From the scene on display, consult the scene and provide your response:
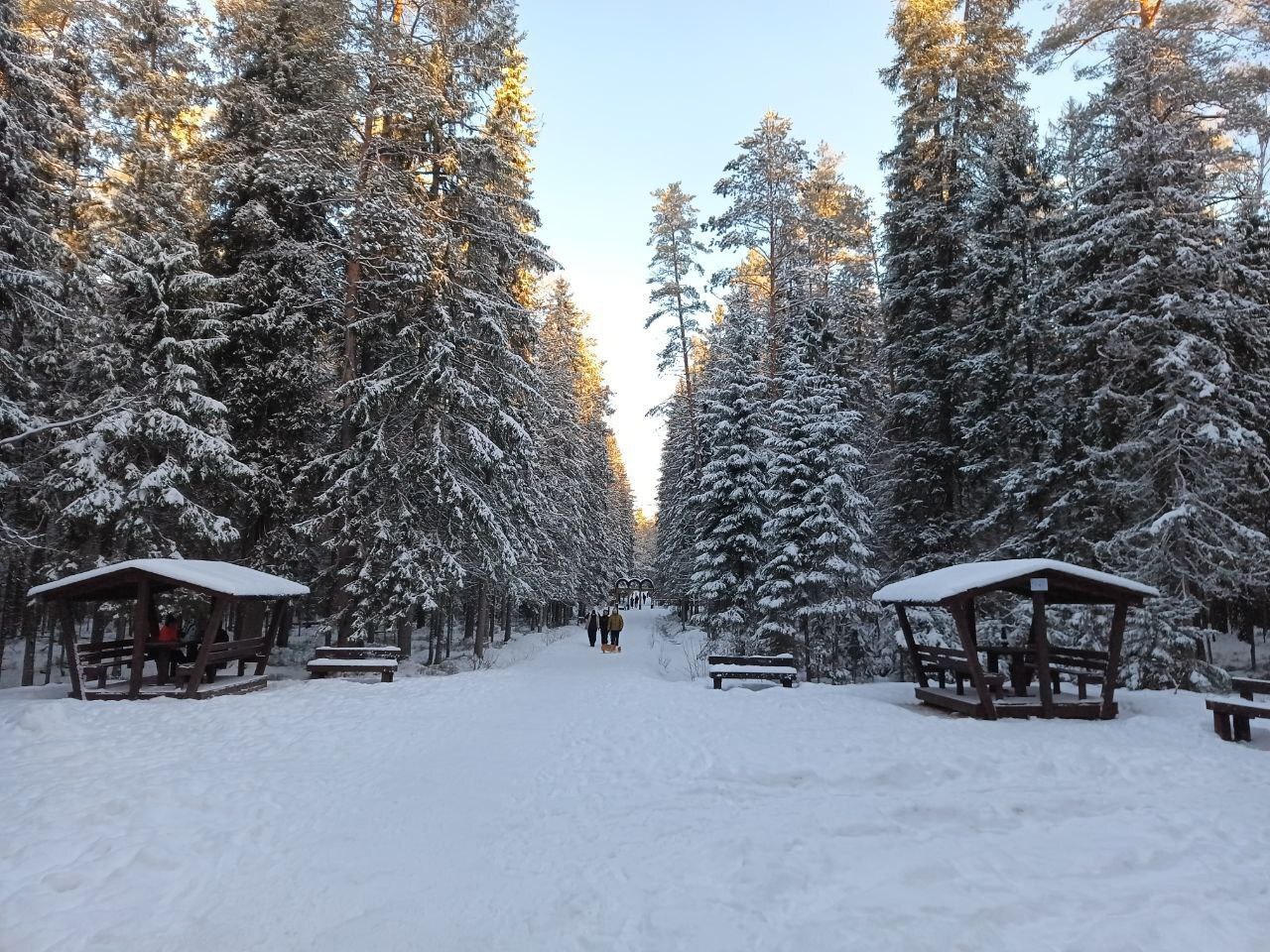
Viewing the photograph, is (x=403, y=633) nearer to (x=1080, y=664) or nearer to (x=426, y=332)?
(x=426, y=332)

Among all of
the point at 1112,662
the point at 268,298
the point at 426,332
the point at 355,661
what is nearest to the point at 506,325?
the point at 426,332

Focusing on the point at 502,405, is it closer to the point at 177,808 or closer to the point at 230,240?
the point at 230,240

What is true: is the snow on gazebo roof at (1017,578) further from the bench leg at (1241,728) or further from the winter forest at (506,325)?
the winter forest at (506,325)

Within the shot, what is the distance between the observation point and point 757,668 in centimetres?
1473

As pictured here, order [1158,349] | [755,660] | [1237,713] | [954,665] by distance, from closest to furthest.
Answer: [1237,713] → [954,665] → [1158,349] → [755,660]

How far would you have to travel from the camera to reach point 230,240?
18.1m

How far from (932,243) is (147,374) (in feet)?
72.9

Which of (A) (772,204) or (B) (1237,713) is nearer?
(B) (1237,713)

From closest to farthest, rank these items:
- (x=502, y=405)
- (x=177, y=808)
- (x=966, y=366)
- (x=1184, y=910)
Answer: (x=1184, y=910)
(x=177, y=808)
(x=966, y=366)
(x=502, y=405)

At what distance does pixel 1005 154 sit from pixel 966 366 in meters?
6.49

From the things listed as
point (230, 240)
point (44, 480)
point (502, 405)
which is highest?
point (230, 240)

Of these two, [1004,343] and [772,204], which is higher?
[772,204]

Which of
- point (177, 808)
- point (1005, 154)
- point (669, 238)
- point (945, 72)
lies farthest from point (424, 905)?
point (669, 238)

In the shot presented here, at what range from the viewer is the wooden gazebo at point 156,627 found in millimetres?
11453
